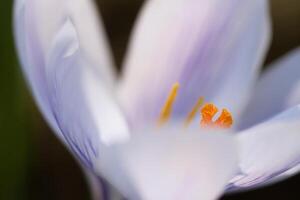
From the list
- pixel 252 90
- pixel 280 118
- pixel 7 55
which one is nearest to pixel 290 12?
pixel 252 90

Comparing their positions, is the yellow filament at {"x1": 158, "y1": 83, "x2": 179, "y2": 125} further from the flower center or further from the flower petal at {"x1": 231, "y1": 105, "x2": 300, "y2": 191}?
the flower petal at {"x1": 231, "y1": 105, "x2": 300, "y2": 191}

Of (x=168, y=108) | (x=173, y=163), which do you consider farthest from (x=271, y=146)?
(x=168, y=108)

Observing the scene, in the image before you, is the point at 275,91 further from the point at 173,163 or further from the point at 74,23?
the point at 173,163

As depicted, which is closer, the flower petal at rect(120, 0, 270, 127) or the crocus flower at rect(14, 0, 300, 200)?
the crocus flower at rect(14, 0, 300, 200)

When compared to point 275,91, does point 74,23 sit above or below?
above

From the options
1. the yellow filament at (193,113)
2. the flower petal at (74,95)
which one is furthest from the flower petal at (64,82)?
the yellow filament at (193,113)

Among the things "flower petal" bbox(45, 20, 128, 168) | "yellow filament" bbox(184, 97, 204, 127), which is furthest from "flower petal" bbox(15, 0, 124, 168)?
"yellow filament" bbox(184, 97, 204, 127)

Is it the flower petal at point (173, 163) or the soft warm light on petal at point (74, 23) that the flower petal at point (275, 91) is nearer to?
the soft warm light on petal at point (74, 23)
